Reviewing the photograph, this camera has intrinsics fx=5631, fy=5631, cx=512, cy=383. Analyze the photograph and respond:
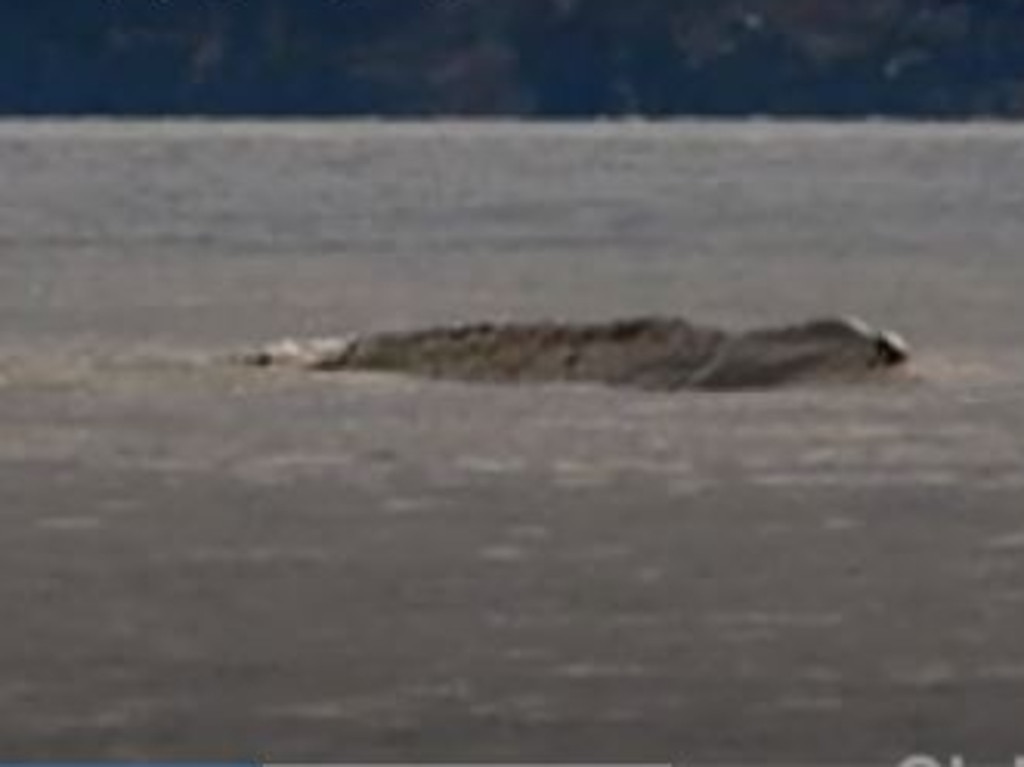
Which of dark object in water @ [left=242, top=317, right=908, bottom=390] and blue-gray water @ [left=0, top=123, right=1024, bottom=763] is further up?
dark object in water @ [left=242, top=317, right=908, bottom=390]

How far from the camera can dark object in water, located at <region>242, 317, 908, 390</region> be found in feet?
148

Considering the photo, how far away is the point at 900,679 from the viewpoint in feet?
82.2

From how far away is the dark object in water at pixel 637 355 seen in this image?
45.2 metres

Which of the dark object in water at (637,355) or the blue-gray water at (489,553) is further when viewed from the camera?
the dark object in water at (637,355)

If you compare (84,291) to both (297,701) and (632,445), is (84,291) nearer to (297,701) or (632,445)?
(632,445)

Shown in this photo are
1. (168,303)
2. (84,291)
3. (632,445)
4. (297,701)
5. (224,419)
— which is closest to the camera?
(297,701)

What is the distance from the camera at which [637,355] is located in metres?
45.8

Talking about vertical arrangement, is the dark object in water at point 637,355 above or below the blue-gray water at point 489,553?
above

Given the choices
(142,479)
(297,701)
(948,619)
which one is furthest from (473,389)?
(297,701)

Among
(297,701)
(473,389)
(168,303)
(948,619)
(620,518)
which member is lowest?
(297,701)

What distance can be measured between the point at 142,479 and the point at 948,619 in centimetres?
927

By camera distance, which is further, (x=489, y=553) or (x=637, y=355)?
(x=637, y=355)

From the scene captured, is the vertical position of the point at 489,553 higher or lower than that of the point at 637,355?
lower

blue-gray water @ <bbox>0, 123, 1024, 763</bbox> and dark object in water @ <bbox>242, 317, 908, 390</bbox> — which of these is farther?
dark object in water @ <bbox>242, 317, 908, 390</bbox>
